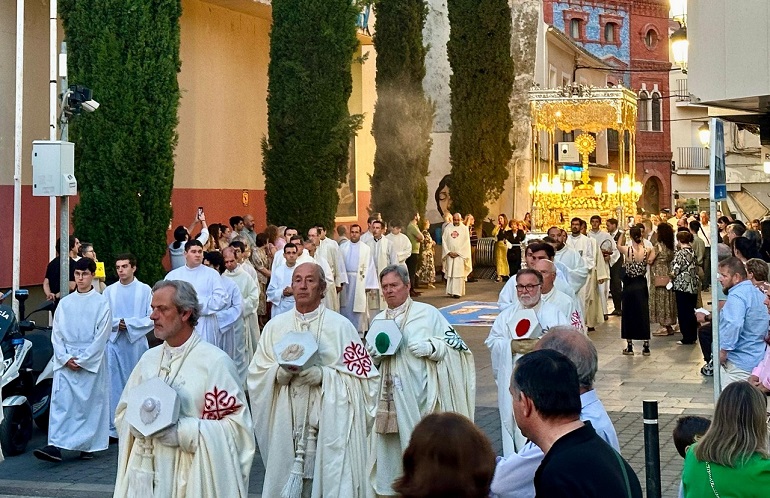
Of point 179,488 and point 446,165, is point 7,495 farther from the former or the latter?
point 446,165

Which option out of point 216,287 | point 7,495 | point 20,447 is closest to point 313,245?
point 216,287

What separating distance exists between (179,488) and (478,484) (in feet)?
9.22

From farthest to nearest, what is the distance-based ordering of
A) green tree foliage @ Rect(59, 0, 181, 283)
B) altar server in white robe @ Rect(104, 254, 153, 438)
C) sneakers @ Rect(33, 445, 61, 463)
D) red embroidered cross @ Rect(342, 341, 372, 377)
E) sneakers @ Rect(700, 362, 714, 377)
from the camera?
green tree foliage @ Rect(59, 0, 181, 283) → sneakers @ Rect(700, 362, 714, 377) → altar server in white robe @ Rect(104, 254, 153, 438) → sneakers @ Rect(33, 445, 61, 463) → red embroidered cross @ Rect(342, 341, 372, 377)

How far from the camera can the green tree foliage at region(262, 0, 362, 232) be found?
2144cm

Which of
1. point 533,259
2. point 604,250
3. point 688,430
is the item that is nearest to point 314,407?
point 688,430

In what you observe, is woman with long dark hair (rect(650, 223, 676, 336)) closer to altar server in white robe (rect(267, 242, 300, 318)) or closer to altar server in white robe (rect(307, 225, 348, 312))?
altar server in white robe (rect(307, 225, 348, 312))

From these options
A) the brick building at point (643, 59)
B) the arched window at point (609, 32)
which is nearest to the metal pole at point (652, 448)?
the brick building at point (643, 59)

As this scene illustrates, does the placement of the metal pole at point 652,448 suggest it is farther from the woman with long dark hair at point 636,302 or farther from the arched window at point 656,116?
the arched window at point 656,116

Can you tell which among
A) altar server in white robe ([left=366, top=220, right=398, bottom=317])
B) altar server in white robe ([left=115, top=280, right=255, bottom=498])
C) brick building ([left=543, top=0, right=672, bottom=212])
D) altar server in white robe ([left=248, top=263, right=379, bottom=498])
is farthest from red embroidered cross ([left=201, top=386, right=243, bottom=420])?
brick building ([left=543, top=0, right=672, bottom=212])

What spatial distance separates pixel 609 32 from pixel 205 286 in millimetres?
49612

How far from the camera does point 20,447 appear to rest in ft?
35.1

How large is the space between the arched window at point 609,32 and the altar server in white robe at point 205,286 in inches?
1927

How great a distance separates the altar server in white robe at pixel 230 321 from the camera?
42.0ft

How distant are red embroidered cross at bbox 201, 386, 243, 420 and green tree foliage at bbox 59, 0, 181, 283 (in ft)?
36.8
